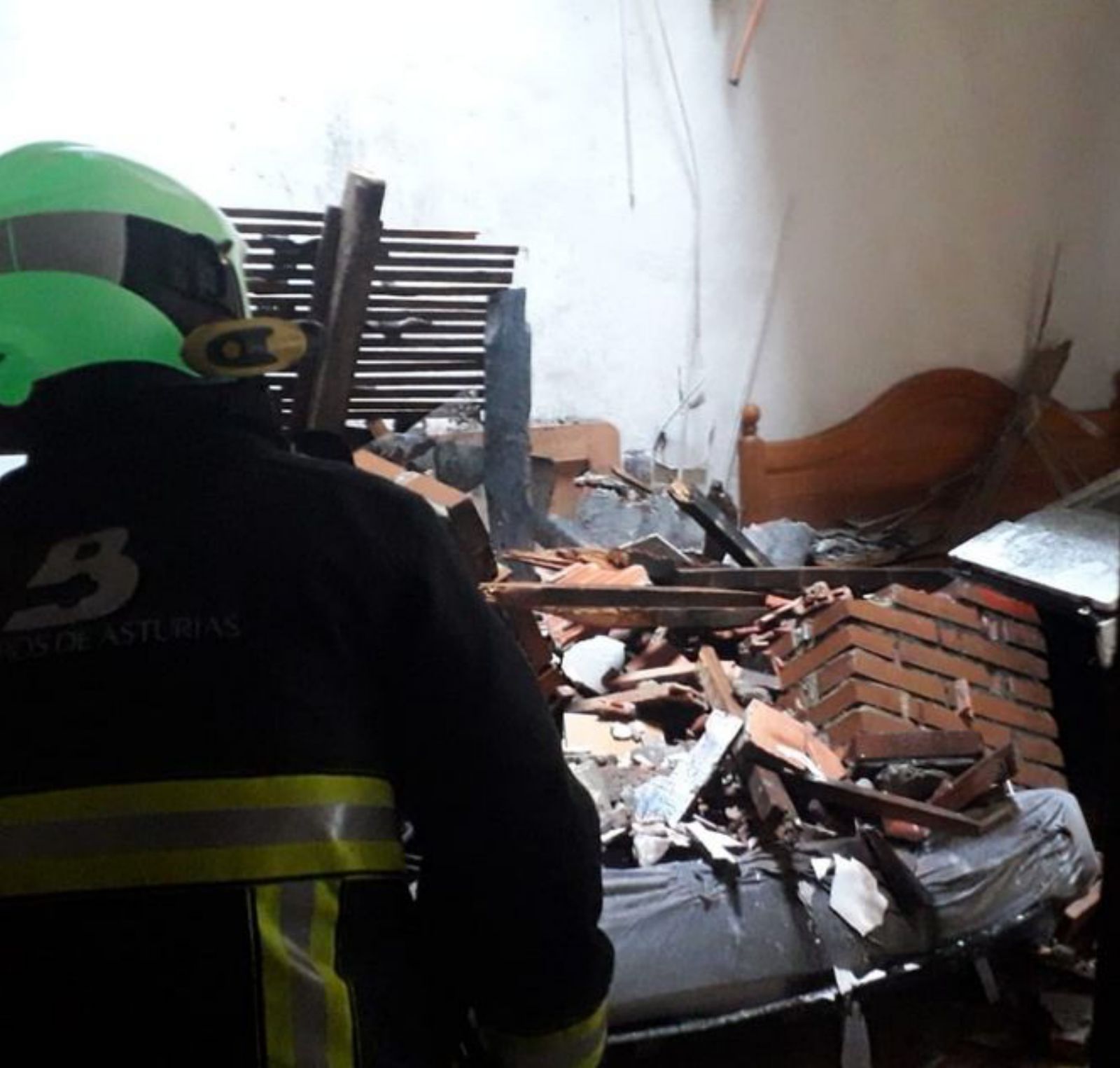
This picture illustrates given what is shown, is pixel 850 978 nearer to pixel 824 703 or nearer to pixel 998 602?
pixel 824 703

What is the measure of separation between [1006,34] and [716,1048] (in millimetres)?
3537

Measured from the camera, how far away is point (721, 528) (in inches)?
116

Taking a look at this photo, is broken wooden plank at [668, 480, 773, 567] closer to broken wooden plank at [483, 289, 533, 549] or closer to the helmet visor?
broken wooden plank at [483, 289, 533, 549]

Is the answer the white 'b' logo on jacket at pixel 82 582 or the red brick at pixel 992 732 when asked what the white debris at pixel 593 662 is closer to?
the red brick at pixel 992 732

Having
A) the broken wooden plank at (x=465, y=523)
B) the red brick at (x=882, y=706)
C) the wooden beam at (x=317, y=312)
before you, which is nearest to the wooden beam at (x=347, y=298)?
the wooden beam at (x=317, y=312)

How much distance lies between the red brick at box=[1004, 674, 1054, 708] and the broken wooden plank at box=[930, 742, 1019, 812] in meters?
0.44

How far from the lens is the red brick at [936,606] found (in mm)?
2441

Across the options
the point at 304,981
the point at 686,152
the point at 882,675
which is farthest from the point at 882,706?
the point at 686,152

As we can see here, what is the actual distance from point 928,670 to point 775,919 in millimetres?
793

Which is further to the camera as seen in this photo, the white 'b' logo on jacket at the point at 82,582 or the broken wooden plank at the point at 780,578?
the broken wooden plank at the point at 780,578

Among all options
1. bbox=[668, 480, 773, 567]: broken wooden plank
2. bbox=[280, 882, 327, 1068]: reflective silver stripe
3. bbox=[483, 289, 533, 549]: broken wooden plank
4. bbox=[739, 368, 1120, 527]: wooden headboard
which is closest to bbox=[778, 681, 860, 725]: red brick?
bbox=[668, 480, 773, 567]: broken wooden plank

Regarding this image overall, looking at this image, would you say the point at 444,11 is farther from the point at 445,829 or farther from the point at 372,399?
the point at 445,829

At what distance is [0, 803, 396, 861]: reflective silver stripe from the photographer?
0.75 m

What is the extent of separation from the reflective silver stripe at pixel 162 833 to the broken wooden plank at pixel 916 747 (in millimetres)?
1527
